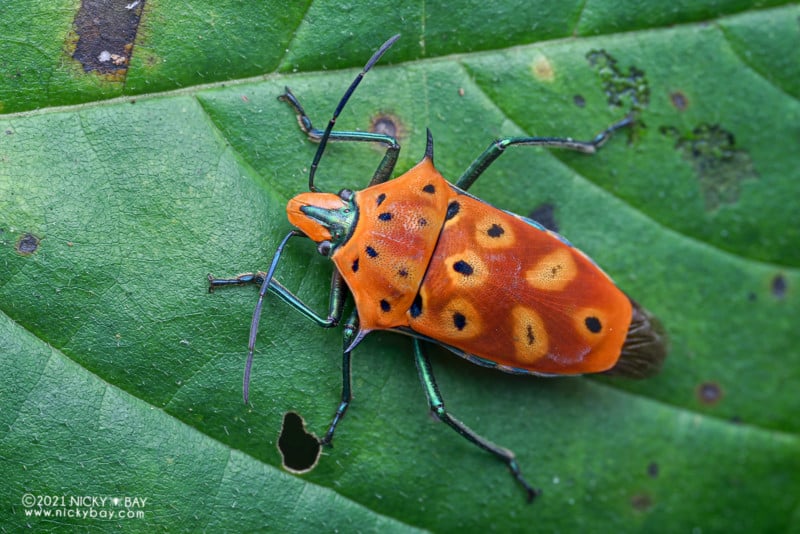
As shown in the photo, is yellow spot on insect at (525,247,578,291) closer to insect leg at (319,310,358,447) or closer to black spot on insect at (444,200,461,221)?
black spot on insect at (444,200,461,221)

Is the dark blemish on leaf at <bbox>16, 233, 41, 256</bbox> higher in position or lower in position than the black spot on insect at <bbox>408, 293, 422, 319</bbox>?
higher

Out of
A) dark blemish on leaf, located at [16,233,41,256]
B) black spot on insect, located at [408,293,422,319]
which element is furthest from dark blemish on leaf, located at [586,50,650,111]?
dark blemish on leaf, located at [16,233,41,256]

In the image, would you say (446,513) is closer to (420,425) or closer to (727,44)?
(420,425)

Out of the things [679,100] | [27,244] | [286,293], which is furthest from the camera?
[679,100]

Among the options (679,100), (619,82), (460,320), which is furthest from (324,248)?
(679,100)

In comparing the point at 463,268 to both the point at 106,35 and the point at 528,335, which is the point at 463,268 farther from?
the point at 106,35

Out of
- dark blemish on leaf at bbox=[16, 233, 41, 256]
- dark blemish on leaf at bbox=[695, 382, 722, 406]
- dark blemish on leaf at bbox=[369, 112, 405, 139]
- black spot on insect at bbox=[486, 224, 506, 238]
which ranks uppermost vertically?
dark blemish on leaf at bbox=[369, 112, 405, 139]
